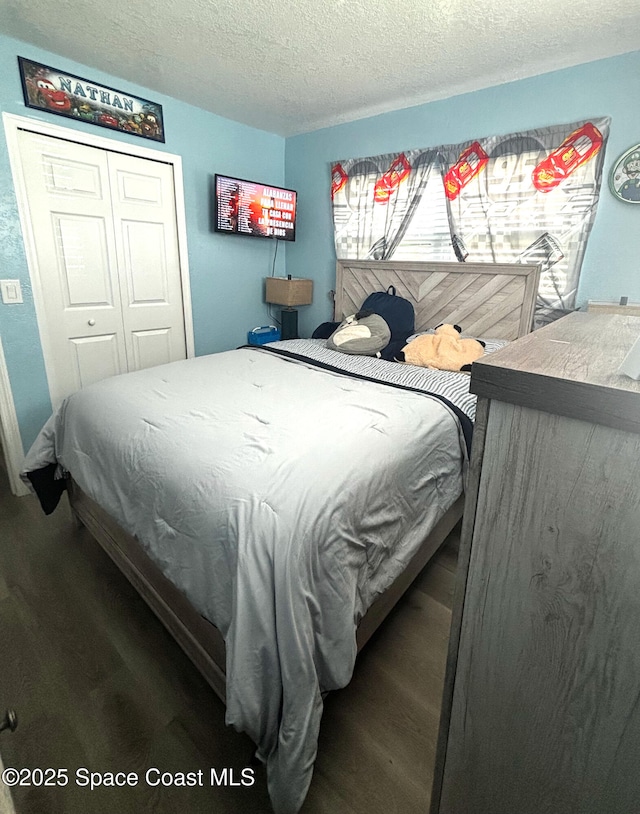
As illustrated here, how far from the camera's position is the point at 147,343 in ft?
10.2

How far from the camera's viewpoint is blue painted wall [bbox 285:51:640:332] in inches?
86.1

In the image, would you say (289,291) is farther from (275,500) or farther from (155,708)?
(155,708)

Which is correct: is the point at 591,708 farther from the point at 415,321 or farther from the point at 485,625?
the point at 415,321

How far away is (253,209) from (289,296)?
2.51ft

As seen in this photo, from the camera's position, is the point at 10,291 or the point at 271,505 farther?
the point at 10,291

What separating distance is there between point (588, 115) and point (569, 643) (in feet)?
9.47

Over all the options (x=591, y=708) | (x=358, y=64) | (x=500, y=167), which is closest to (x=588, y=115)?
(x=500, y=167)

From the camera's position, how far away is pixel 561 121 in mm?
2365

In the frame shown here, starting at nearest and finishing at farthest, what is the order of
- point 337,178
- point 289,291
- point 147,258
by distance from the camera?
point 147,258 < point 337,178 < point 289,291

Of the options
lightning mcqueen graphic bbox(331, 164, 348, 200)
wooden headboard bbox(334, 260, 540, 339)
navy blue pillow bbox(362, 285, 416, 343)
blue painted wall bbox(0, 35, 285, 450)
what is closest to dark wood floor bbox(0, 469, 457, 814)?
blue painted wall bbox(0, 35, 285, 450)

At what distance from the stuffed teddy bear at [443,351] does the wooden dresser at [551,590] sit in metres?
1.66

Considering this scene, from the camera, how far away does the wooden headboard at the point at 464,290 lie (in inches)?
104

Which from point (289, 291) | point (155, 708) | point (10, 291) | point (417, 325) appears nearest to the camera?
point (155, 708)

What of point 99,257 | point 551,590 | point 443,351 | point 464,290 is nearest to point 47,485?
point 99,257
